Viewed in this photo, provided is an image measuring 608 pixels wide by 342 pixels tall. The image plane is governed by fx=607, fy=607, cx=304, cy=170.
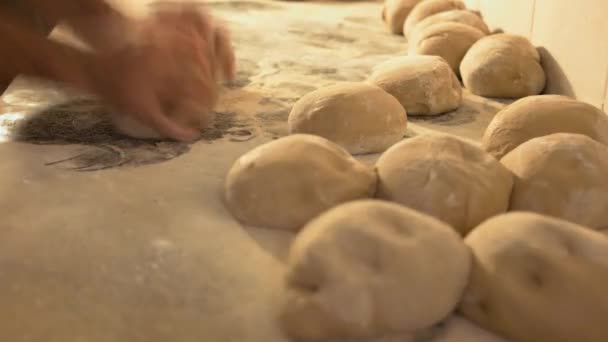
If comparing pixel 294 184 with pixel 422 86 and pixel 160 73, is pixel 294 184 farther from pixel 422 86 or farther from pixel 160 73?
pixel 422 86

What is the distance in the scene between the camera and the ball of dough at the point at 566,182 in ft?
2.89

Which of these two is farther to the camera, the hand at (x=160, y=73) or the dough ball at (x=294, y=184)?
the hand at (x=160, y=73)

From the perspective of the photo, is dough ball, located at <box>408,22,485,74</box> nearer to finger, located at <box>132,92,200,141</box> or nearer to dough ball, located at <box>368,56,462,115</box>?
dough ball, located at <box>368,56,462,115</box>

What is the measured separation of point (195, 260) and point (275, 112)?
605 mm

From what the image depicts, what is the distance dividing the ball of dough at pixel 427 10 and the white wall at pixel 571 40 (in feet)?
1.12

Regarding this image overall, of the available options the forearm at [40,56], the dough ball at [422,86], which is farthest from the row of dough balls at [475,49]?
the forearm at [40,56]

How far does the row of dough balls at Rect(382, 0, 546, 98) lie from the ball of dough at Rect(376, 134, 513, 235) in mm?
605

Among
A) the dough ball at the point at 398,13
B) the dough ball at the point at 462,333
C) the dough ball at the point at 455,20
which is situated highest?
the dough ball at the point at 462,333

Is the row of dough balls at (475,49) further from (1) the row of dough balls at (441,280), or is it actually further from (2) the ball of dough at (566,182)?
(1) the row of dough balls at (441,280)

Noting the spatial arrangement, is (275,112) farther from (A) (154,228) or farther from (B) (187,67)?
(A) (154,228)

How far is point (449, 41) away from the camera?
1.65 metres

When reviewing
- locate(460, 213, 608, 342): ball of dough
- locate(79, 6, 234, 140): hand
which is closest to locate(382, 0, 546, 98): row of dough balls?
locate(79, 6, 234, 140): hand

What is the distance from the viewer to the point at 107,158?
114cm

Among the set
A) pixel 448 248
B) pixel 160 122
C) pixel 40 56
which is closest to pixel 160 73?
pixel 160 122
